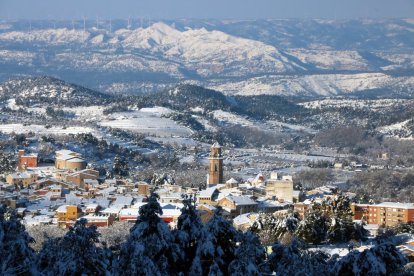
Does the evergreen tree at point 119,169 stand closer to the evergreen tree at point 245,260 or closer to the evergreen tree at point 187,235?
the evergreen tree at point 187,235

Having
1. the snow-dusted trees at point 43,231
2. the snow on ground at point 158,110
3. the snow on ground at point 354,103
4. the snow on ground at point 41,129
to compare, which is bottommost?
the snow on ground at point 354,103

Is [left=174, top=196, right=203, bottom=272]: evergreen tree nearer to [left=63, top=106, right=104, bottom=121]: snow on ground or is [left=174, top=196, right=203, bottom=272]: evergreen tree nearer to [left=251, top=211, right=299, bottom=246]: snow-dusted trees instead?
[left=251, top=211, right=299, bottom=246]: snow-dusted trees

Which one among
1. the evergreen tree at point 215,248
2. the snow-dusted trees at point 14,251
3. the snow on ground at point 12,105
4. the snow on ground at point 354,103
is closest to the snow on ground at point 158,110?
the snow on ground at point 12,105

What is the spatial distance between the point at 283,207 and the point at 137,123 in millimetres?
70059

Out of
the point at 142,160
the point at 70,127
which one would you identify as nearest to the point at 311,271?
the point at 142,160

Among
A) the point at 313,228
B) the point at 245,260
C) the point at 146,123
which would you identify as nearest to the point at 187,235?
the point at 245,260

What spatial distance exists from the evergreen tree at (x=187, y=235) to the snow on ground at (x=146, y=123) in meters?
94.6

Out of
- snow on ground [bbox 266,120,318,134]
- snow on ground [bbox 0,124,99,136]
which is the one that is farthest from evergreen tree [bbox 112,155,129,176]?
snow on ground [bbox 266,120,318,134]

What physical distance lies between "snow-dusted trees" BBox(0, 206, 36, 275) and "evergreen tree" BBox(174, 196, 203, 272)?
134 inches

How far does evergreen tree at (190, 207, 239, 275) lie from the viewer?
939 inches

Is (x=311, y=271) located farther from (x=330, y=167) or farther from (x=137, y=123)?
(x=137, y=123)

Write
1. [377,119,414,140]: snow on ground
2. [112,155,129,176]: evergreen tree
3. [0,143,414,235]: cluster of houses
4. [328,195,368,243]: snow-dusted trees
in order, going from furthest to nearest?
[377,119,414,140]: snow on ground → [112,155,129,176]: evergreen tree → [0,143,414,235]: cluster of houses → [328,195,368,243]: snow-dusted trees

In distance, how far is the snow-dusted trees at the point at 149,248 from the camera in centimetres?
2236

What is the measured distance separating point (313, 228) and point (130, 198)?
17841 mm
